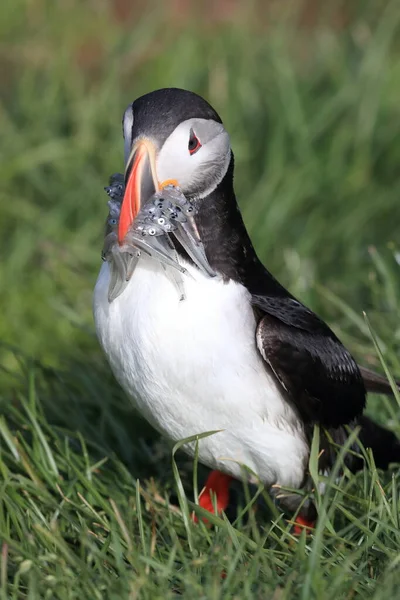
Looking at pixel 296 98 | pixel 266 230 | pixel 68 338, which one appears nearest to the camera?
pixel 68 338

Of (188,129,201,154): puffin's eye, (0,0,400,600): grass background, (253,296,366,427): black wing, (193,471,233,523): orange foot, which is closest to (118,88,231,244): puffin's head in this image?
(188,129,201,154): puffin's eye

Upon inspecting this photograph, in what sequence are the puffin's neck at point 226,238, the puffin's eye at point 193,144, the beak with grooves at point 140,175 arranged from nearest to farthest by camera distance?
the beak with grooves at point 140,175
the puffin's eye at point 193,144
the puffin's neck at point 226,238

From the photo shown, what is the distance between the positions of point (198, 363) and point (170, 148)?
0.60 m

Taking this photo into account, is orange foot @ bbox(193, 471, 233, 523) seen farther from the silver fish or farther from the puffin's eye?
the puffin's eye

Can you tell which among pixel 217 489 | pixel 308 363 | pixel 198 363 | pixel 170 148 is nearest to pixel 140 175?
pixel 170 148

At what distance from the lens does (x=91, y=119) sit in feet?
19.3

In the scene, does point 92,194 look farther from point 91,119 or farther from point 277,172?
point 277,172

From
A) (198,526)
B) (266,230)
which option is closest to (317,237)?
(266,230)

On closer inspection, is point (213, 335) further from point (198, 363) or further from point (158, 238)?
point (158, 238)

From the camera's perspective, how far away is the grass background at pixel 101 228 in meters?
2.79

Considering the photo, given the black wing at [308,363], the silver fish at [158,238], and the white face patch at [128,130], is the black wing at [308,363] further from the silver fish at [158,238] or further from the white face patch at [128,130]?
the white face patch at [128,130]

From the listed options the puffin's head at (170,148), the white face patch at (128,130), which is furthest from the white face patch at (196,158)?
the white face patch at (128,130)

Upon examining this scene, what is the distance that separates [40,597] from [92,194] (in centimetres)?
330

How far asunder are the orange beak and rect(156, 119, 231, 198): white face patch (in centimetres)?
Result: 3
